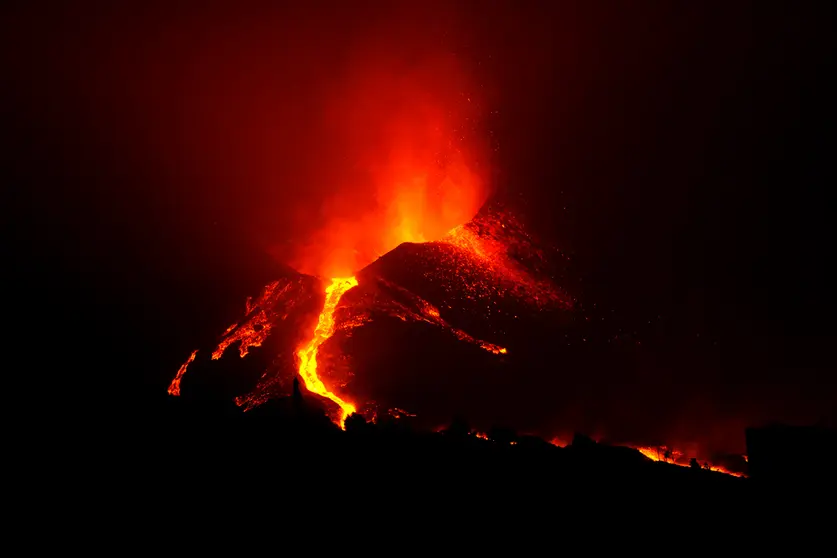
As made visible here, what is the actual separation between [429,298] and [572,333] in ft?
15.4

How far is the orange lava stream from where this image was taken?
14.5 metres

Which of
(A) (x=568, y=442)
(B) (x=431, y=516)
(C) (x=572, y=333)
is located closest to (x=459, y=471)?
(B) (x=431, y=516)

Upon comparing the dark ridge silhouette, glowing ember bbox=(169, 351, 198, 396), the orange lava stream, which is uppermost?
the orange lava stream

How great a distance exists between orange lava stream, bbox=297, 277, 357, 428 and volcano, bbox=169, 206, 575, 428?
0.03 meters

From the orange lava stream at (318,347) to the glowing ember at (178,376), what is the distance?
2443 mm

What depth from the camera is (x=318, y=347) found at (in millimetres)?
15227

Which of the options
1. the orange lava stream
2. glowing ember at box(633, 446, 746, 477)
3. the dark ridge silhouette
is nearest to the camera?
the dark ridge silhouette

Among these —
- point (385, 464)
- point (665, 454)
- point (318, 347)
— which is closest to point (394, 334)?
point (318, 347)

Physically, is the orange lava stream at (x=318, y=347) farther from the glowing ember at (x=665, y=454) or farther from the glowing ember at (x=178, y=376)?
the glowing ember at (x=665, y=454)

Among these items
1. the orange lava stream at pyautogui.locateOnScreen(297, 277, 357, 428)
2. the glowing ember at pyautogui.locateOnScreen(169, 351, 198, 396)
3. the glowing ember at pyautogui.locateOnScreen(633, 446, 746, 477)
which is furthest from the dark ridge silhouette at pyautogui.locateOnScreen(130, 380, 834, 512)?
the glowing ember at pyautogui.locateOnScreen(633, 446, 746, 477)

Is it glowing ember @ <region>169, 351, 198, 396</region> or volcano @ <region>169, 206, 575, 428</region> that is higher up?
volcano @ <region>169, 206, 575, 428</region>

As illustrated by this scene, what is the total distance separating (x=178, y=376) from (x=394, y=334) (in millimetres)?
5032

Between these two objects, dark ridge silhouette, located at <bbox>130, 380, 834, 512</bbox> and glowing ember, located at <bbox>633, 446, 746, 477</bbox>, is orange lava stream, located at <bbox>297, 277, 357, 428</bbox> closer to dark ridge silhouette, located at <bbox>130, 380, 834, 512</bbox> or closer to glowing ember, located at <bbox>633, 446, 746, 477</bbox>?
dark ridge silhouette, located at <bbox>130, 380, 834, 512</bbox>

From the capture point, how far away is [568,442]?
54.2 feet
